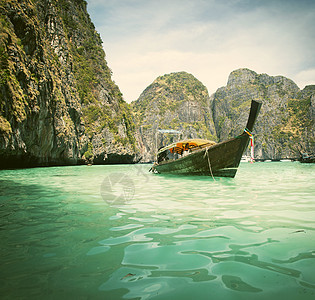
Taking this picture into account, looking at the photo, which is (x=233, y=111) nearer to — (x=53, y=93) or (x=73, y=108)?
(x=73, y=108)

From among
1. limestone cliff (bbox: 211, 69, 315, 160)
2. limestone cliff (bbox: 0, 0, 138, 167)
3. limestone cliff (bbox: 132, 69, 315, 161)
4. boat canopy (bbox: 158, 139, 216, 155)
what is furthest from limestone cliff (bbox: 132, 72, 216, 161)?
boat canopy (bbox: 158, 139, 216, 155)

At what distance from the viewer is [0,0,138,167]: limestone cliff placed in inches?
622

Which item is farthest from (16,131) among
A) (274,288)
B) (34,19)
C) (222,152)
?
(274,288)

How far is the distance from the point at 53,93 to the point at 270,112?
123 metres

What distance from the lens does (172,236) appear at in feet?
8.63

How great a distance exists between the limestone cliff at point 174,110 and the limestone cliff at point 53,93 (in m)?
56.4

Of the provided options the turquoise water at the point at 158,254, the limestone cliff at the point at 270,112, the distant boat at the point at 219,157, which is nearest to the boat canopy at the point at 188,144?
the distant boat at the point at 219,157

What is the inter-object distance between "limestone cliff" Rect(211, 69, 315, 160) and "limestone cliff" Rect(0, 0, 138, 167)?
85686mm

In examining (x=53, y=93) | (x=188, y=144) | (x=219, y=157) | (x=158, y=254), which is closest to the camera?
(x=158, y=254)

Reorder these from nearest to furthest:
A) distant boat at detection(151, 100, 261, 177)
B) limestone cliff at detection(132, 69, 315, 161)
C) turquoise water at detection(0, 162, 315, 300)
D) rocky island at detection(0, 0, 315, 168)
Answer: turquoise water at detection(0, 162, 315, 300), distant boat at detection(151, 100, 261, 177), rocky island at detection(0, 0, 315, 168), limestone cliff at detection(132, 69, 315, 161)

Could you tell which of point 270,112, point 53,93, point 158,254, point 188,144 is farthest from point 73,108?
point 270,112

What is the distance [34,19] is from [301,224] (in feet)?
83.2

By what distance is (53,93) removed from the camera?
77.3ft

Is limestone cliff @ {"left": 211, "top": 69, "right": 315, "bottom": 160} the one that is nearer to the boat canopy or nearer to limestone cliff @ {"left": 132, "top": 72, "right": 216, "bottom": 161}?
limestone cliff @ {"left": 132, "top": 72, "right": 216, "bottom": 161}
